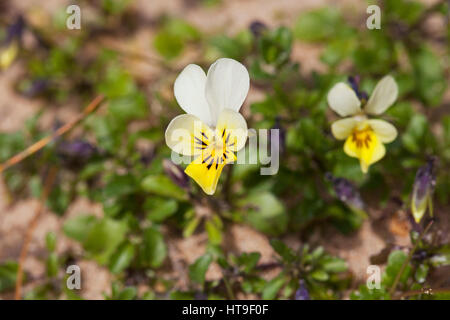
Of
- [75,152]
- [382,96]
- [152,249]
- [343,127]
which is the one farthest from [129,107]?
[382,96]

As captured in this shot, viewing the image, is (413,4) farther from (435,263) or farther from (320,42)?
(435,263)

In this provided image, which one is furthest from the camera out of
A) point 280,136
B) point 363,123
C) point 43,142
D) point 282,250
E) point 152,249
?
point 43,142

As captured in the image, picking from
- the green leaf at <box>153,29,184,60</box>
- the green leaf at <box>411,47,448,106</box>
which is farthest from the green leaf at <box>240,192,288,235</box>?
the green leaf at <box>153,29,184,60</box>

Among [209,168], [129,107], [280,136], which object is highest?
[129,107]

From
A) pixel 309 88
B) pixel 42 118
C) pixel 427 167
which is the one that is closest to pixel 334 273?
pixel 427 167

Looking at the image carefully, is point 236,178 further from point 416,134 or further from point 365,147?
point 416,134
